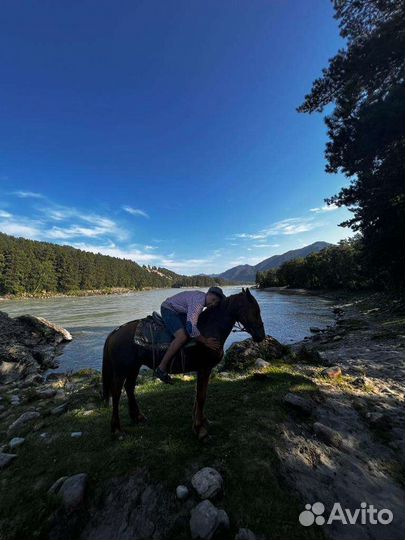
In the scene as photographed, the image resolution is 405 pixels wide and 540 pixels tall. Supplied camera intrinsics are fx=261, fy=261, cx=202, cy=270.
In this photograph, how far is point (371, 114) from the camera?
12.9 m

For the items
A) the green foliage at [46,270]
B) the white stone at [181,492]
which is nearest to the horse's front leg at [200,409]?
the white stone at [181,492]

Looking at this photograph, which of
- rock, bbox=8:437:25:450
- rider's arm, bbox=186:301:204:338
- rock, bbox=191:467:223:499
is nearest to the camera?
rock, bbox=191:467:223:499

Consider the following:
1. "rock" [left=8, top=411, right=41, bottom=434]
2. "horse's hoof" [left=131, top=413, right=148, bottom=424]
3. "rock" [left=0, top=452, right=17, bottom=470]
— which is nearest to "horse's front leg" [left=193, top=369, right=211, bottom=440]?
"horse's hoof" [left=131, top=413, right=148, bottom=424]

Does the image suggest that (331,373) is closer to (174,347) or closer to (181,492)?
(174,347)

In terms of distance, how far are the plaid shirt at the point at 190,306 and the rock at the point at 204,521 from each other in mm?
2208

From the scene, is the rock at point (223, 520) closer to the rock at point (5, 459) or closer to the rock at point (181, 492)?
the rock at point (181, 492)

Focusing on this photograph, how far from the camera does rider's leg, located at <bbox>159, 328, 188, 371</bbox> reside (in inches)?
181

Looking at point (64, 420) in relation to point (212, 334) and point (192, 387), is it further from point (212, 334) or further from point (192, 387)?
point (212, 334)

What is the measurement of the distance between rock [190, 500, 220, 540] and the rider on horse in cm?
185

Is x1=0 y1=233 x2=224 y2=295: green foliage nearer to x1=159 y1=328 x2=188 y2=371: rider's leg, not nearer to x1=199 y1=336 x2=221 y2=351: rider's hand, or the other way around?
x1=159 y1=328 x2=188 y2=371: rider's leg

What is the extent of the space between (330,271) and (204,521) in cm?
7235

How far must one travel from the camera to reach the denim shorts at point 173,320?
15.7 feet

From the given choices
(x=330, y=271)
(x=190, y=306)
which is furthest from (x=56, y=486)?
(x=330, y=271)

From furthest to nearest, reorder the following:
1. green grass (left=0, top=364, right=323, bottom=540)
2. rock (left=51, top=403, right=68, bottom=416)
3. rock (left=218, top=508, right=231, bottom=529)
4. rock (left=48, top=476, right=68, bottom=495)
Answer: rock (left=51, top=403, right=68, bottom=416) → rock (left=48, top=476, right=68, bottom=495) → green grass (left=0, top=364, right=323, bottom=540) → rock (left=218, top=508, right=231, bottom=529)
